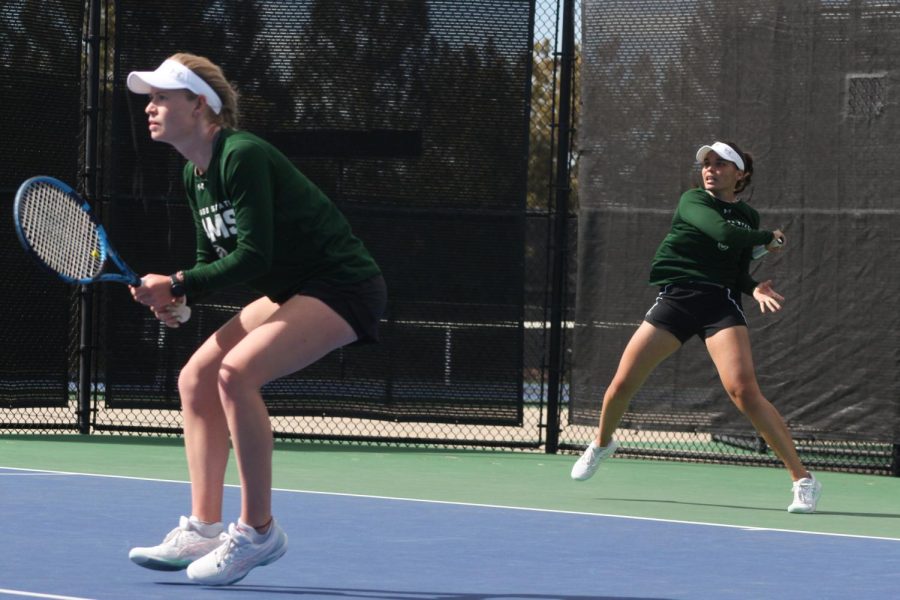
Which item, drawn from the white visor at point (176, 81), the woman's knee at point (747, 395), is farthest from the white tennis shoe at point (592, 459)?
the white visor at point (176, 81)

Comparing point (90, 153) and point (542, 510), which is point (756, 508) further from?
point (90, 153)

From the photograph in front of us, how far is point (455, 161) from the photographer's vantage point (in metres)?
10.4

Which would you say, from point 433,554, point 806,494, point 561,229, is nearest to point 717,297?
point 806,494

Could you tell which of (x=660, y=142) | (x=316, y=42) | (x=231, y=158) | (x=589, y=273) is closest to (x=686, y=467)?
(x=589, y=273)

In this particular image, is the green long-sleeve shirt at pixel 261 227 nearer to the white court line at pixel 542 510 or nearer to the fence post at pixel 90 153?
the white court line at pixel 542 510

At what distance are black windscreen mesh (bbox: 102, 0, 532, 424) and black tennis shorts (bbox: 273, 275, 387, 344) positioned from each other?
506 centimetres

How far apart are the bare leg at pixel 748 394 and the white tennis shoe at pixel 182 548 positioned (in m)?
3.20

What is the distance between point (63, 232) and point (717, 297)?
351 centimetres

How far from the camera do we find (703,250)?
7941 millimetres

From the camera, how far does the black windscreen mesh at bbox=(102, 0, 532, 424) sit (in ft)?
34.0

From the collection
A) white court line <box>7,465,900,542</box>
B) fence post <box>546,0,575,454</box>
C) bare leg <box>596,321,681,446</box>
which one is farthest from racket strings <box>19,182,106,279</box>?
fence post <box>546,0,575,454</box>

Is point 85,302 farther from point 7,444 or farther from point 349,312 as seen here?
point 349,312

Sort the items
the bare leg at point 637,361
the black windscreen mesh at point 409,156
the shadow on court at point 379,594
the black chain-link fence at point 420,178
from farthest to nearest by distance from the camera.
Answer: the black windscreen mesh at point 409,156, the black chain-link fence at point 420,178, the bare leg at point 637,361, the shadow on court at point 379,594

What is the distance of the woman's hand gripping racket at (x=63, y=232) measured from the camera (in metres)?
5.33
